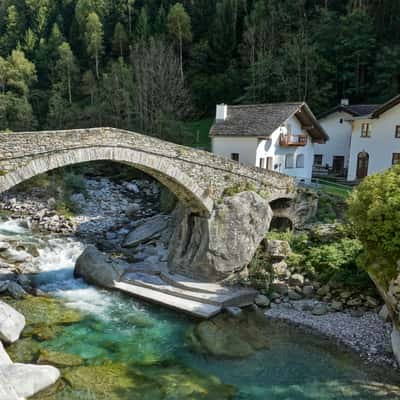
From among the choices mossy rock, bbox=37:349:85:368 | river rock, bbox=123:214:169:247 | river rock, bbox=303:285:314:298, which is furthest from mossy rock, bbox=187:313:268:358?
river rock, bbox=123:214:169:247

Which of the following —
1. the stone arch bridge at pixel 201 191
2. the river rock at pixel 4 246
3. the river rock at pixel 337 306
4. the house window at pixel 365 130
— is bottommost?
the river rock at pixel 337 306

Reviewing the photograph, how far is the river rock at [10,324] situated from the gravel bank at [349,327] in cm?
815

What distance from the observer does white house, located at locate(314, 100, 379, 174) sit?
30094 millimetres

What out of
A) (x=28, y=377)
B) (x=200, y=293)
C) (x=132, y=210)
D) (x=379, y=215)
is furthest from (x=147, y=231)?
(x=379, y=215)

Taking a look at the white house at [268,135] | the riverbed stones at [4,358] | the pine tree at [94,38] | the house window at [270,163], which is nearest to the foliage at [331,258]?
the white house at [268,135]

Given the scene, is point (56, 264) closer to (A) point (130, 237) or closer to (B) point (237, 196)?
(A) point (130, 237)

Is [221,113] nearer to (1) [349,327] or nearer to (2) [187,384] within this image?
(1) [349,327]

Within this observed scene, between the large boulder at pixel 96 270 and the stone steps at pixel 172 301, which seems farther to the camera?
the large boulder at pixel 96 270

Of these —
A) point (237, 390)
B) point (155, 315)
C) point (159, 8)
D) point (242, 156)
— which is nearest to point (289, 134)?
point (242, 156)

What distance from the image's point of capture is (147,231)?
69.1 feet

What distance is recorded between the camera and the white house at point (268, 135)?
75.6 ft

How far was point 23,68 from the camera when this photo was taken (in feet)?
151

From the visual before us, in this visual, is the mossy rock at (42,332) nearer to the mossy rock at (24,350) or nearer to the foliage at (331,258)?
the mossy rock at (24,350)

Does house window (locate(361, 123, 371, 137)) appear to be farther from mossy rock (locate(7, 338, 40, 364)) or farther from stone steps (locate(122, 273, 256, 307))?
mossy rock (locate(7, 338, 40, 364))
